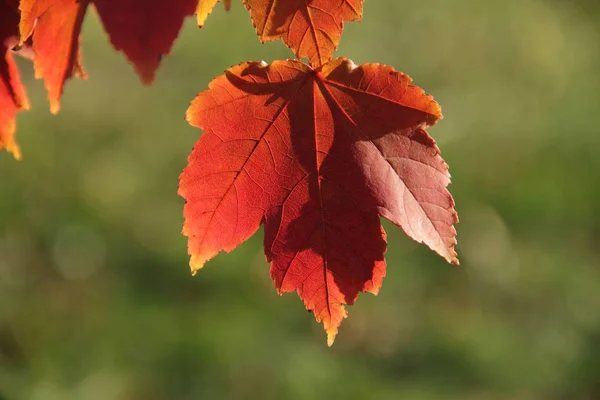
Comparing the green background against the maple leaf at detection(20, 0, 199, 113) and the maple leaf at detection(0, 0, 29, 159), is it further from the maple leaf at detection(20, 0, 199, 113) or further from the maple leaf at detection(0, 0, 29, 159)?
the maple leaf at detection(20, 0, 199, 113)

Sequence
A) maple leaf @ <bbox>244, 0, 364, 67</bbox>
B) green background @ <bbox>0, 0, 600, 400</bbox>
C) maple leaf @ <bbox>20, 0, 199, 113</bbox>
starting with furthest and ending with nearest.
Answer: green background @ <bbox>0, 0, 600, 400</bbox>, maple leaf @ <bbox>20, 0, 199, 113</bbox>, maple leaf @ <bbox>244, 0, 364, 67</bbox>

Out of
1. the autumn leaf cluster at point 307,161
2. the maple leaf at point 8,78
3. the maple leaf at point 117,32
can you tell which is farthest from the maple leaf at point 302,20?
the maple leaf at point 8,78

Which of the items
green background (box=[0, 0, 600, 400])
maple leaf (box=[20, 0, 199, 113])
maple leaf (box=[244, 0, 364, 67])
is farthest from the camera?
green background (box=[0, 0, 600, 400])

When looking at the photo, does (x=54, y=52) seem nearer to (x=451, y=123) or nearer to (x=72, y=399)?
(x=72, y=399)

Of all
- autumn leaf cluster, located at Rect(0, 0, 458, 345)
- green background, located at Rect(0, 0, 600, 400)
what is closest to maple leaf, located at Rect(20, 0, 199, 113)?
autumn leaf cluster, located at Rect(0, 0, 458, 345)

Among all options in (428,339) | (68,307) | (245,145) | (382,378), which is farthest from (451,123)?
(245,145)

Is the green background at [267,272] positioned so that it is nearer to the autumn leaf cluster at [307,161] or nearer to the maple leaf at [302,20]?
the autumn leaf cluster at [307,161]

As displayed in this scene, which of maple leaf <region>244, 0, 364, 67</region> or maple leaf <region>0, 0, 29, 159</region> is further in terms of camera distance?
maple leaf <region>0, 0, 29, 159</region>
